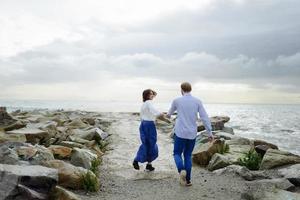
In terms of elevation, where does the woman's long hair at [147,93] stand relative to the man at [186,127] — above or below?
above

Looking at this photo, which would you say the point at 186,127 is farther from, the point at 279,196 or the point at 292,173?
the point at 292,173

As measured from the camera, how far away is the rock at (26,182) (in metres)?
7.00

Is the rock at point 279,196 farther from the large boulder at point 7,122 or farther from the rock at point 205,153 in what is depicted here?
the large boulder at point 7,122

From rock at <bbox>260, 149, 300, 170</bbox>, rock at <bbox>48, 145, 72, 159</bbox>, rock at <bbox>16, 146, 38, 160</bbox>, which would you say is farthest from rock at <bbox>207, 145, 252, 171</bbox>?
rock at <bbox>16, 146, 38, 160</bbox>

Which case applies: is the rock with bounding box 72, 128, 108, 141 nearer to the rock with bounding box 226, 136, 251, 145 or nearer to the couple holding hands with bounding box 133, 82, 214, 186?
the rock with bounding box 226, 136, 251, 145

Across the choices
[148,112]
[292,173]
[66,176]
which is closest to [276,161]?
[292,173]

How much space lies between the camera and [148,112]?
1102 centimetres

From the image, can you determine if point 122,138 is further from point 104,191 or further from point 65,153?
point 104,191

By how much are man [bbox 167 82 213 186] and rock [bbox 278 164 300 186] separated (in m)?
2.21

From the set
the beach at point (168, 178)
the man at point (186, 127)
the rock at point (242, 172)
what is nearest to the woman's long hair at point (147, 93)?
the man at point (186, 127)

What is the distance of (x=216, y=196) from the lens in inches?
347

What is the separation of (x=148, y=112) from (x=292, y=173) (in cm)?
388

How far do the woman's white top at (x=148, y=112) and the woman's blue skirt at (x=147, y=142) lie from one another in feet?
0.46

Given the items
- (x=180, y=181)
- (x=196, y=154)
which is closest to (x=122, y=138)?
(x=196, y=154)
